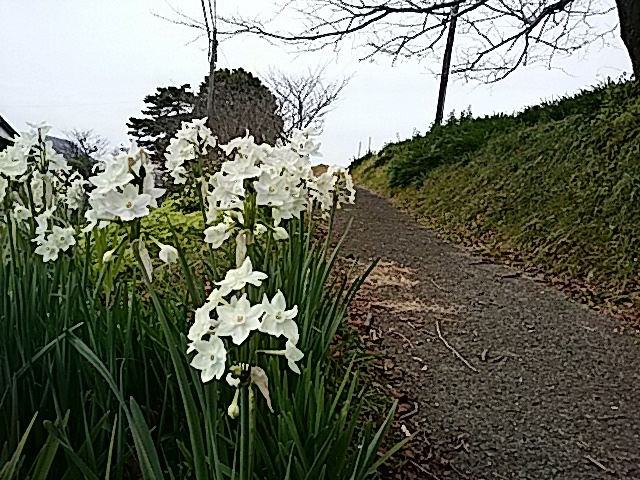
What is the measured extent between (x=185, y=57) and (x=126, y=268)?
624cm

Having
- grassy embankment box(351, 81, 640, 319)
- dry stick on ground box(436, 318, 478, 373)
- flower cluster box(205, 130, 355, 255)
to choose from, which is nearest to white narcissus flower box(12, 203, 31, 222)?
flower cluster box(205, 130, 355, 255)

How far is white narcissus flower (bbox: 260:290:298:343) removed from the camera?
2.42 ft

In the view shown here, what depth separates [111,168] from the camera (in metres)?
0.95

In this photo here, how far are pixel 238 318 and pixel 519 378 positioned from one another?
189 centimetres

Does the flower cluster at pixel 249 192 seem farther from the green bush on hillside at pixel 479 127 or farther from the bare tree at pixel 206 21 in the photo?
the bare tree at pixel 206 21

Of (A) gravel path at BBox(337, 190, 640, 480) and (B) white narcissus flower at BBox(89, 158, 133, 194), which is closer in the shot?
(B) white narcissus flower at BBox(89, 158, 133, 194)

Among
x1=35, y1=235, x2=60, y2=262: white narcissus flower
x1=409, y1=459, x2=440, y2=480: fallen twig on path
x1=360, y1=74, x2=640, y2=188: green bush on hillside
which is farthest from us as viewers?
x1=360, y1=74, x2=640, y2=188: green bush on hillside

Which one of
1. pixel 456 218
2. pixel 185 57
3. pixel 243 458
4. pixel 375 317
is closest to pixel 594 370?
pixel 375 317

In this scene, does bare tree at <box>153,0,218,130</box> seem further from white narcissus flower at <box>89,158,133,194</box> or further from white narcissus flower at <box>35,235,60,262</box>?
white narcissus flower at <box>89,158,133,194</box>

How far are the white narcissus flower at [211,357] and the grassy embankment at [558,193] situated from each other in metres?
3.08

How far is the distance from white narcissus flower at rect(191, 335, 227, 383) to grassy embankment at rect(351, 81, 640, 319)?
10.1 feet

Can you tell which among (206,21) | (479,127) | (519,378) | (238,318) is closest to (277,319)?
(238,318)

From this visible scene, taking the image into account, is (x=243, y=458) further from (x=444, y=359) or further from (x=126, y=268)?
(x=126, y=268)

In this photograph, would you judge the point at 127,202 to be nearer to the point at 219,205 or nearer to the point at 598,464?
the point at 219,205
